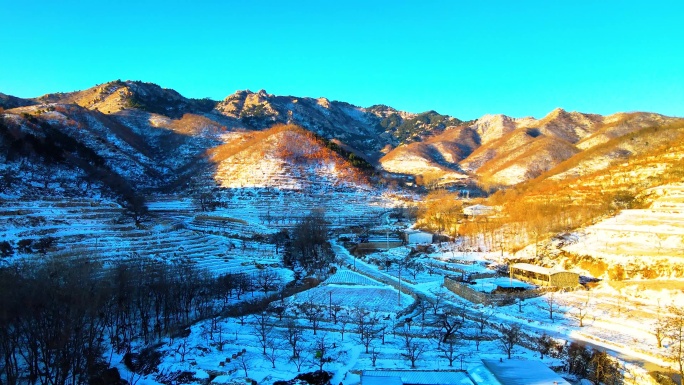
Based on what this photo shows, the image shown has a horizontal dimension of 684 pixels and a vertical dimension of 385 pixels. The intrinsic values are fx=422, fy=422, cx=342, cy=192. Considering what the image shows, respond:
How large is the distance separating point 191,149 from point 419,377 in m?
123

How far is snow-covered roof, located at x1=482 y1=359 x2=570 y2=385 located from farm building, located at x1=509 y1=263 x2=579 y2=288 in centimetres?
1697

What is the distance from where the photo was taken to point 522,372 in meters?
18.7

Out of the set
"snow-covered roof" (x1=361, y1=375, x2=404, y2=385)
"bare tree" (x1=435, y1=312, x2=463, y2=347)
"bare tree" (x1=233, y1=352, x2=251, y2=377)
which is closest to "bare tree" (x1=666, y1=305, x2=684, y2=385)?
"bare tree" (x1=435, y1=312, x2=463, y2=347)

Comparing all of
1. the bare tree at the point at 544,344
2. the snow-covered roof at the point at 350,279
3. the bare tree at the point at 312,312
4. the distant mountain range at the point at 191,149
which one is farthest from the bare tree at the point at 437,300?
the distant mountain range at the point at 191,149

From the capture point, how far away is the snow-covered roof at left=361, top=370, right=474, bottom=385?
1833cm

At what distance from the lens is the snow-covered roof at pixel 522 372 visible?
17.8 m

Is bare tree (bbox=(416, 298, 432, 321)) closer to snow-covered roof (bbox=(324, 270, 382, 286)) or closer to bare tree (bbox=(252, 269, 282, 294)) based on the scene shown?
snow-covered roof (bbox=(324, 270, 382, 286))

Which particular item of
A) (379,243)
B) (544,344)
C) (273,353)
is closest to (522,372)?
(544,344)

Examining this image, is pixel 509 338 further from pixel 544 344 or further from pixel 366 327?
pixel 366 327

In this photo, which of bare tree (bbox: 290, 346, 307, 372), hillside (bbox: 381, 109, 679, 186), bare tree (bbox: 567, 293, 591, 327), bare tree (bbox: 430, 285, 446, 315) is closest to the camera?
bare tree (bbox: 290, 346, 307, 372)

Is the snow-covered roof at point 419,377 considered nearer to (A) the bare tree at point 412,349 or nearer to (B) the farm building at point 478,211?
(A) the bare tree at point 412,349

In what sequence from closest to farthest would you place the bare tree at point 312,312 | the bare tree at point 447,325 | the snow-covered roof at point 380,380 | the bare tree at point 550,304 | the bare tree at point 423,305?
the snow-covered roof at point 380,380, the bare tree at point 447,325, the bare tree at point 312,312, the bare tree at point 550,304, the bare tree at point 423,305

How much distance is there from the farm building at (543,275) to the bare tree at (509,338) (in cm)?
1049

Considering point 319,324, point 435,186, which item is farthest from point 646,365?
point 435,186
